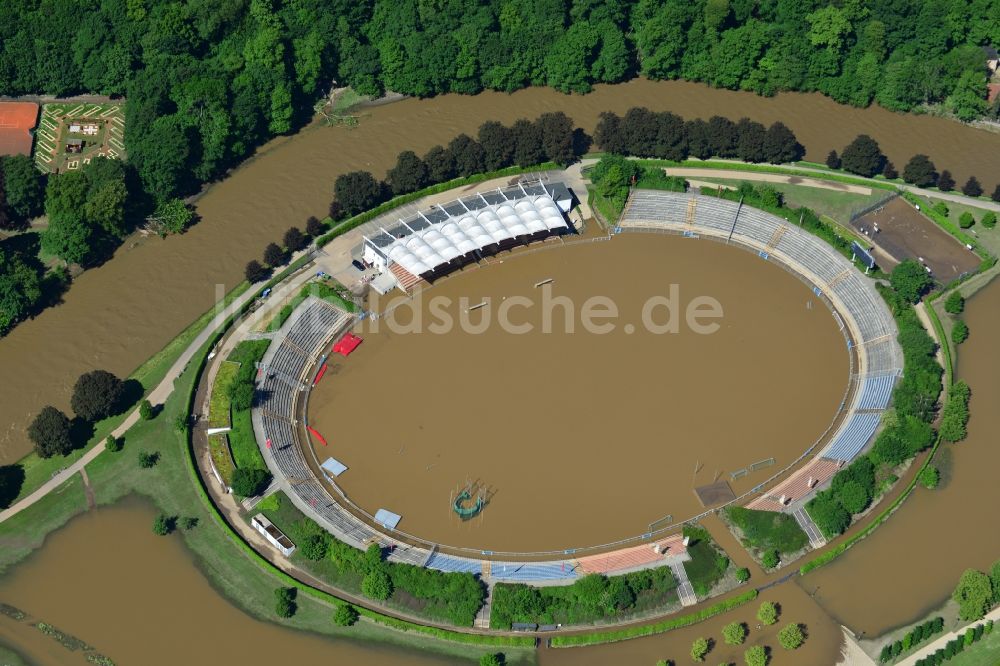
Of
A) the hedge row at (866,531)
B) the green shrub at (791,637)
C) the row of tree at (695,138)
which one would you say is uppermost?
the row of tree at (695,138)

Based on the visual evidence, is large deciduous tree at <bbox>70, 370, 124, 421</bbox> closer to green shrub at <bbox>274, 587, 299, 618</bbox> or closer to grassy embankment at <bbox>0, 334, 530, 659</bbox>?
grassy embankment at <bbox>0, 334, 530, 659</bbox>

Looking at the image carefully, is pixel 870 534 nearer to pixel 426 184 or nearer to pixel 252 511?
pixel 252 511

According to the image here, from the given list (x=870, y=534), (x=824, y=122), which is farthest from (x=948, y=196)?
(x=870, y=534)

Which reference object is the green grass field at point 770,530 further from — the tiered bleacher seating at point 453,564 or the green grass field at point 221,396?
the green grass field at point 221,396

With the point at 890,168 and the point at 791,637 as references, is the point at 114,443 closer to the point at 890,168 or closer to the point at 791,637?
the point at 791,637

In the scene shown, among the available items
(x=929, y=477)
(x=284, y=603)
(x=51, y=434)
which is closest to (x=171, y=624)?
(x=284, y=603)

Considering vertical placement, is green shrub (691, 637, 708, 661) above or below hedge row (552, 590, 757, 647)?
below

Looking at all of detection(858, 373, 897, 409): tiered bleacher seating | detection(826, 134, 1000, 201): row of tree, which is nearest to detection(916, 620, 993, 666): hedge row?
detection(858, 373, 897, 409): tiered bleacher seating

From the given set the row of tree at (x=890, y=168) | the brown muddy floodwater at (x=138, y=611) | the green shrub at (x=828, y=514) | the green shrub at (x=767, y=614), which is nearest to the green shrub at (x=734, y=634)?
the green shrub at (x=767, y=614)
